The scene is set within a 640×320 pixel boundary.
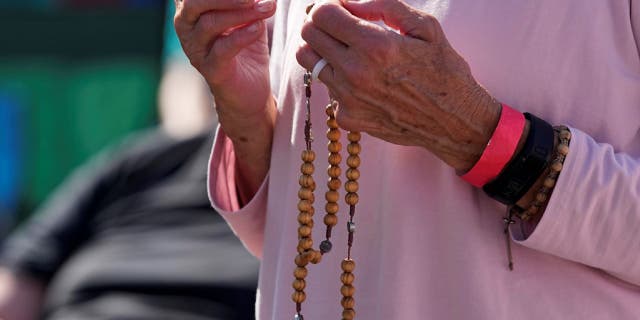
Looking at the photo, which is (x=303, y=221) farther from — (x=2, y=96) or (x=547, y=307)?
(x=2, y=96)

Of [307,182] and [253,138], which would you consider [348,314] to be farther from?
[253,138]

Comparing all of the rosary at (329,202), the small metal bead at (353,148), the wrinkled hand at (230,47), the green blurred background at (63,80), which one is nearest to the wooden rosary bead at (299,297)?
the rosary at (329,202)

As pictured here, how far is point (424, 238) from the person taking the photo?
1396mm

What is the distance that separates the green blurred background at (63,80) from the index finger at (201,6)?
3.46 meters

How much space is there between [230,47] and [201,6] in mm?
70

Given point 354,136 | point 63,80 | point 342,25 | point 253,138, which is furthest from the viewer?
point 63,80

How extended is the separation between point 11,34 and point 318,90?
3807 millimetres

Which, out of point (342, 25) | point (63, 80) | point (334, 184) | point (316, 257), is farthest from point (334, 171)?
point (63, 80)

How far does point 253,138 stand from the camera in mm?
1633

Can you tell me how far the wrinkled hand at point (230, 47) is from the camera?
1.45 metres

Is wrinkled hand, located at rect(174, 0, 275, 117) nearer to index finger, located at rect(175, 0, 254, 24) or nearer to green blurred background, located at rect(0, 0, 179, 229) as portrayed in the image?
index finger, located at rect(175, 0, 254, 24)

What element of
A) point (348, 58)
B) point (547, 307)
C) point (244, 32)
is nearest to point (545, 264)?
point (547, 307)

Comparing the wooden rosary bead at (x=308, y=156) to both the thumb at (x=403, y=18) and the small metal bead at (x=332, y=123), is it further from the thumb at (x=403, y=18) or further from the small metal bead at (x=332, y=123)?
the thumb at (x=403, y=18)

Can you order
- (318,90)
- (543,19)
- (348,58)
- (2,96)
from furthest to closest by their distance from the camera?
(2,96), (318,90), (543,19), (348,58)
